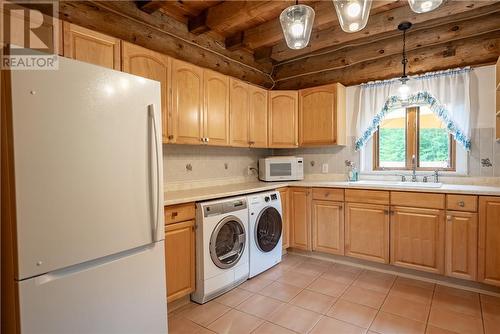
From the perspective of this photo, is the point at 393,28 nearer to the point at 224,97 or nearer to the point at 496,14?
the point at 496,14

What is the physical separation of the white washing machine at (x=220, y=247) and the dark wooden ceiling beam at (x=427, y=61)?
A: 7.04ft

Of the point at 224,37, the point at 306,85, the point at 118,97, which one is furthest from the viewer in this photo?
the point at 306,85

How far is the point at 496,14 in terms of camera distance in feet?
8.63

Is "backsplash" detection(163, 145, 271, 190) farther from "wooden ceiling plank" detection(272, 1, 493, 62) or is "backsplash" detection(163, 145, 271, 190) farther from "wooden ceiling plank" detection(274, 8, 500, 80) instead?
"wooden ceiling plank" detection(272, 1, 493, 62)

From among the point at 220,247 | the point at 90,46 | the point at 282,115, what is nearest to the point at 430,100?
the point at 282,115

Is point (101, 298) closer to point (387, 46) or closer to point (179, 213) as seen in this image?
point (179, 213)

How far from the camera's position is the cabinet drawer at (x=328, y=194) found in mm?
3080

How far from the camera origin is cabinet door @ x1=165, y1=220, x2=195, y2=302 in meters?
2.10

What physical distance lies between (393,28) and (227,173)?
2.38 metres

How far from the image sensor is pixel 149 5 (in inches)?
95.7

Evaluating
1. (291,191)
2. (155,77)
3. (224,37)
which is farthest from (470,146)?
(155,77)

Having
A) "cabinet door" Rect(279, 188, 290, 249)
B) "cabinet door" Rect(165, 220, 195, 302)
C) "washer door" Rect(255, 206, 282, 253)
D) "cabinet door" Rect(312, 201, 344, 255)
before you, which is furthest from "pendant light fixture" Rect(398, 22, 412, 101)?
"cabinet door" Rect(165, 220, 195, 302)

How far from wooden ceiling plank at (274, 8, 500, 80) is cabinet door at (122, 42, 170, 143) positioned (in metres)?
2.08

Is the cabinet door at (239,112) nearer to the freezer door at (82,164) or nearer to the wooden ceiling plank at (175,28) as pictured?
the wooden ceiling plank at (175,28)
